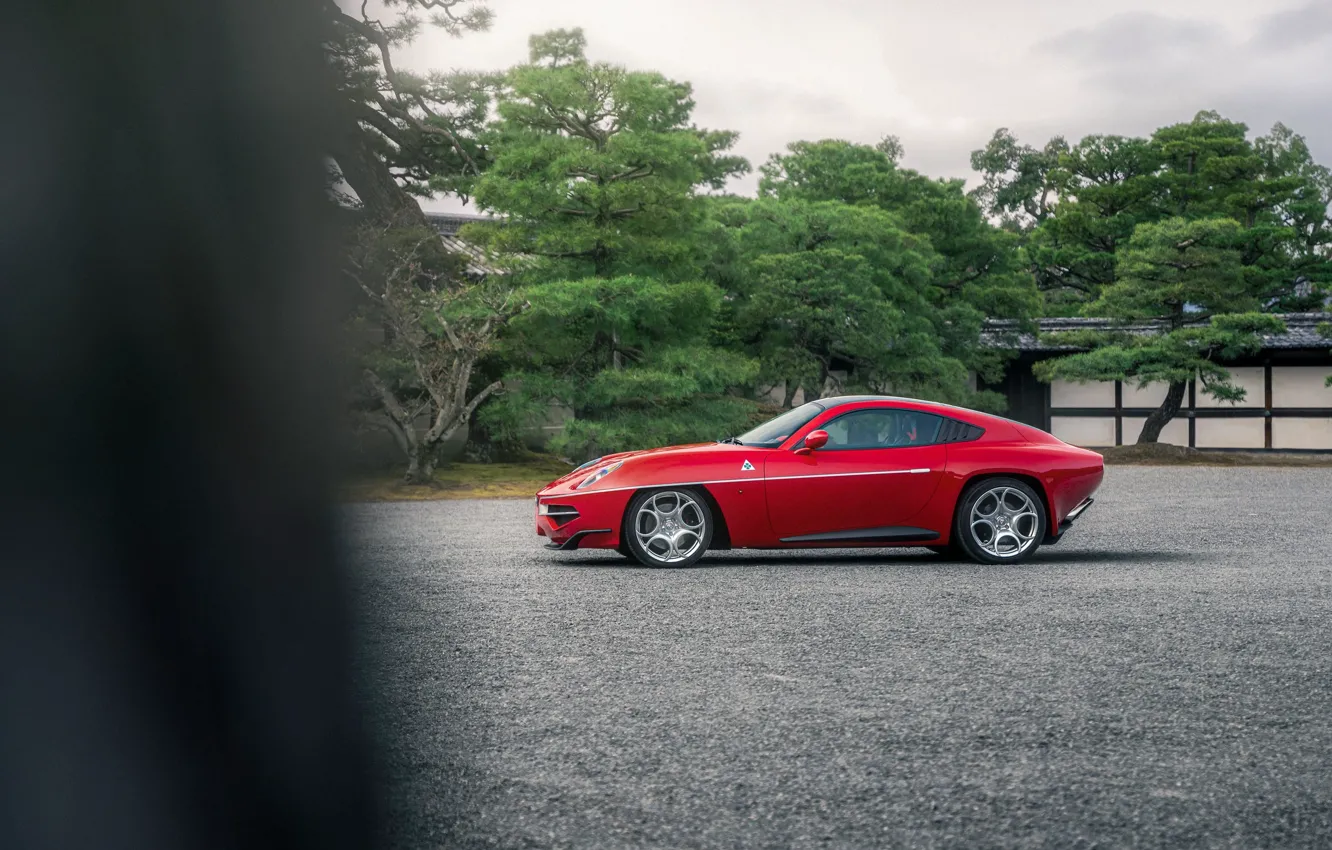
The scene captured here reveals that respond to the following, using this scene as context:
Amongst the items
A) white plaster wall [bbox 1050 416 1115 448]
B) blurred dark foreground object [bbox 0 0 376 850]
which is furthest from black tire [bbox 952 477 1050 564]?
white plaster wall [bbox 1050 416 1115 448]

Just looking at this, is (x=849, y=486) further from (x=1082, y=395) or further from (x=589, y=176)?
(x=1082, y=395)

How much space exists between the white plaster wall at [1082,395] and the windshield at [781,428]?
67.6 ft

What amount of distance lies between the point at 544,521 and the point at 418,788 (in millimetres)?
5163

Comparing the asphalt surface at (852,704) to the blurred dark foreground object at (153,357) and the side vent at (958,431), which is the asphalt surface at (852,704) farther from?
the side vent at (958,431)

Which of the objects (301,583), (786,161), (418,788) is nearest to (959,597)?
(418,788)

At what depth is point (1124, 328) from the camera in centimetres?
2666

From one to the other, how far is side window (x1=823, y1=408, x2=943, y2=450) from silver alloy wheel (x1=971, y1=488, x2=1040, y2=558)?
0.55 m

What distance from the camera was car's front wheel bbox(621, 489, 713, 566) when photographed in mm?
8141

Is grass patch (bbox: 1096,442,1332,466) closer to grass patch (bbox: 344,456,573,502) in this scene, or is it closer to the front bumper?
grass patch (bbox: 344,456,573,502)

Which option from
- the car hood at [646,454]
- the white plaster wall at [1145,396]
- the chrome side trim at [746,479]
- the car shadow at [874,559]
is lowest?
the car shadow at [874,559]

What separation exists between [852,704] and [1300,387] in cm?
2570

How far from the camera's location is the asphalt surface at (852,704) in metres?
2.92

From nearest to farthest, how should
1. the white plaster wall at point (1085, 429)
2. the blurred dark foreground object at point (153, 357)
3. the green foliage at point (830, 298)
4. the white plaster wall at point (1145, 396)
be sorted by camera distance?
the blurred dark foreground object at point (153, 357)
the green foliage at point (830, 298)
the white plaster wall at point (1145, 396)
the white plaster wall at point (1085, 429)

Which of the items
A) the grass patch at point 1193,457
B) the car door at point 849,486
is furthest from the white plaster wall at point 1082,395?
the car door at point 849,486
